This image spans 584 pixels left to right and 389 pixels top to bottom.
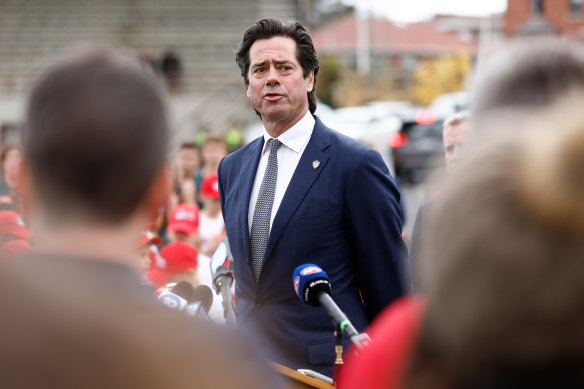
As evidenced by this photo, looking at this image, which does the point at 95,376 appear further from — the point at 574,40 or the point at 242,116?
the point at 242,116

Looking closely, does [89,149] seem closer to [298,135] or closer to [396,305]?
[396,305]

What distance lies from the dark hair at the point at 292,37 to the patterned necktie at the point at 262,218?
47 centimetres

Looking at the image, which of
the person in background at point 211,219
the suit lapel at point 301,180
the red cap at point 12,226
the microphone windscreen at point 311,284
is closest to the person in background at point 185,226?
the person in background at point 211,219

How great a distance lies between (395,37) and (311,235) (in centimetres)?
7994

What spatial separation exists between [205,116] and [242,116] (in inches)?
53.2

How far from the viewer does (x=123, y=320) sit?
1268mm

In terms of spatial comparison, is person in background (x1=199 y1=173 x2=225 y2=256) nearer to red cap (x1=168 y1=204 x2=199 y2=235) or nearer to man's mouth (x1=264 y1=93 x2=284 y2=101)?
red cap (x1=168 y1=204 x2=199 y2=235)

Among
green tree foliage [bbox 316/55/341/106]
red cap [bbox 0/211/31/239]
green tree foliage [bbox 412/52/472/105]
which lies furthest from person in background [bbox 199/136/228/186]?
green tree foliage [bbox 412/52/472/105]

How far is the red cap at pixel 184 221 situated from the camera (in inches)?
261

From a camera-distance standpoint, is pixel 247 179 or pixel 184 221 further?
pixel 184 221

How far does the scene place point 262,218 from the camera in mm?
3465

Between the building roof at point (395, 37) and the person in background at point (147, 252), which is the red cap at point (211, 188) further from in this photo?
the building roof at point (395, 37)

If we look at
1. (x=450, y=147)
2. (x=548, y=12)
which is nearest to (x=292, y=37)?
(x=450, y=147)

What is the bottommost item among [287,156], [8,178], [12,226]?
[8,178]
